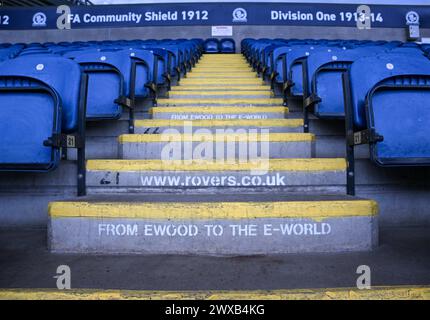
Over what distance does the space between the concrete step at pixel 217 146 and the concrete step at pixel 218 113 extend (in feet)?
2.19

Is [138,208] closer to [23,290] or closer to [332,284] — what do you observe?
[23,290]

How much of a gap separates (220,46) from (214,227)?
24.8ft

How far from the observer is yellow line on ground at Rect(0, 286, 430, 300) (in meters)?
0.98

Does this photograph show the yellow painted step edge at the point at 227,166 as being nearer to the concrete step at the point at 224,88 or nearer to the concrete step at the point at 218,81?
the concrete step at the point at 224,88

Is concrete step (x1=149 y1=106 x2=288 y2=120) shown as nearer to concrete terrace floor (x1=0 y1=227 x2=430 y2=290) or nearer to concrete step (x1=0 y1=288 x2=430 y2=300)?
concrete terrace floor (x1=0 y1=227 x2=430 y2=290)

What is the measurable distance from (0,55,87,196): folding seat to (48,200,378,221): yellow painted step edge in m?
0.29

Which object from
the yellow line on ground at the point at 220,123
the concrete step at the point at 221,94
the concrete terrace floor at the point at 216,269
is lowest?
the concrete terrace floor at the point at 216,269

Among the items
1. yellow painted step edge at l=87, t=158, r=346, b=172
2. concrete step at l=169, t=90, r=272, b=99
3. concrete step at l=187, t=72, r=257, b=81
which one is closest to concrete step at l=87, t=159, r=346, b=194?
yellow painted step edge at l=87, t=158, r=346, b=172

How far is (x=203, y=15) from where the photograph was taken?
862 cm

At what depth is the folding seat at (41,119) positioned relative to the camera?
1558mm

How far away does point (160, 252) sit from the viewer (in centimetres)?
135


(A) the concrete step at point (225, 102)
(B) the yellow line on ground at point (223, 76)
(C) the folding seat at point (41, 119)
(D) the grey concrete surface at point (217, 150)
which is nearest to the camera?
(C) the folding seat at point (41, 119)

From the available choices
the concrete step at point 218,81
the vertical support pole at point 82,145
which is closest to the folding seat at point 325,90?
the vertical support pole at point 82,145

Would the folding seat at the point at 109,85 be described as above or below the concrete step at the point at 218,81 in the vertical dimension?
below
